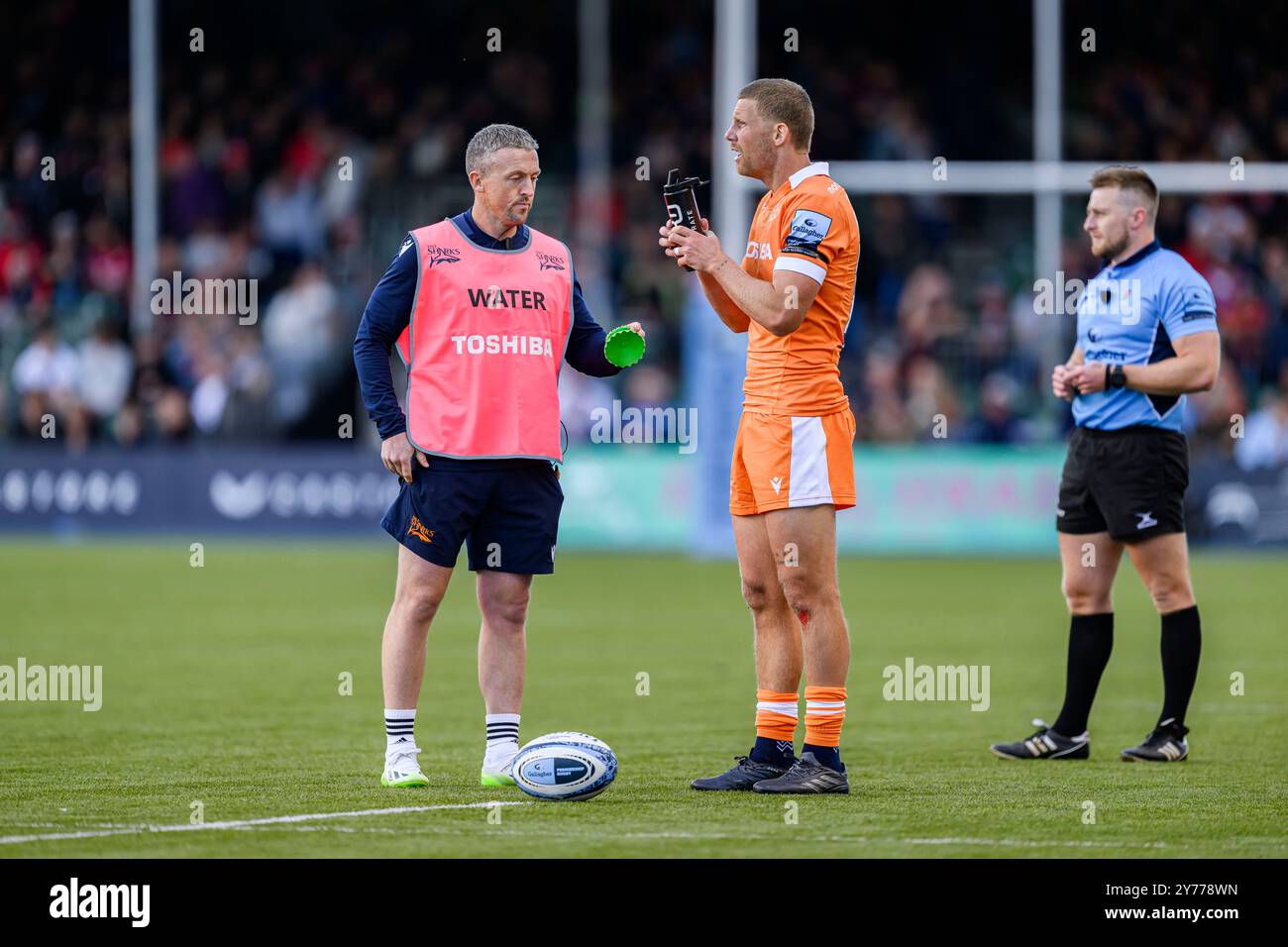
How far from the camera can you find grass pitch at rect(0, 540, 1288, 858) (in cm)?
641

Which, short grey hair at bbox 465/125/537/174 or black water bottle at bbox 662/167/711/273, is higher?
short grey hair at bbox 465/125/537/174

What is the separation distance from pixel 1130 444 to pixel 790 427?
6.02 feet

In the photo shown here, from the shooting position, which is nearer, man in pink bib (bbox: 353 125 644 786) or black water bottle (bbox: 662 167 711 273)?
black water bottle (bbox: 662 167 711 273)

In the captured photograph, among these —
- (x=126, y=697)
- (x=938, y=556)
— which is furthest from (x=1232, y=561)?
(x=126, y=697)

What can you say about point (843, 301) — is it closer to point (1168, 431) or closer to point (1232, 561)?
point (1168, 431)

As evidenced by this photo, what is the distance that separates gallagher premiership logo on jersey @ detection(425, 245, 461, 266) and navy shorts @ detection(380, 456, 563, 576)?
28.2 inches

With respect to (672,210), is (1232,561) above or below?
below

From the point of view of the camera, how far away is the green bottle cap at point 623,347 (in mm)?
7555

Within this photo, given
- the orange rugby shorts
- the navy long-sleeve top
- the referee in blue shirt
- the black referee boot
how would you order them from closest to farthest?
1. the orange rugby shorts
2. the navy long-sleeve top
3. the referee in blue shirt
4. the black referee boot

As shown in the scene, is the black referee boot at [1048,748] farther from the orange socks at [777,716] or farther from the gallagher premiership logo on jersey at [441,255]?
the gallagher premiership logo on jersey at [441,255]

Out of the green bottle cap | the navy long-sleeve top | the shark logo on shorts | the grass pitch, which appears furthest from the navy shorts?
the grass pitch

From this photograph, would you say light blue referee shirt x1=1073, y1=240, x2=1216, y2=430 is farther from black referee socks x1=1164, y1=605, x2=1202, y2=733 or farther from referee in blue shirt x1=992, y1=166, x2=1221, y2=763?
black referee socks x1=1164, y1=605, x2=1202, y2=733
